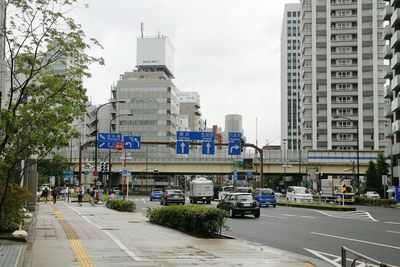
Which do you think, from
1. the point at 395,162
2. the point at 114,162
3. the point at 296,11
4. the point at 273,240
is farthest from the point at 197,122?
the point at 273,240

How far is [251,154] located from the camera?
84375 millimetres

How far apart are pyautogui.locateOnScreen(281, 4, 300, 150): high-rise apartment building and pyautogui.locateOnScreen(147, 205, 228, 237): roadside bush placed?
554 feet

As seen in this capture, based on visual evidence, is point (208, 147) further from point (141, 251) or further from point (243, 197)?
point (141, 251)

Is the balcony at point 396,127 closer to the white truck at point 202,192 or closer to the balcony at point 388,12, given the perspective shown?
the balcony at point 388,12

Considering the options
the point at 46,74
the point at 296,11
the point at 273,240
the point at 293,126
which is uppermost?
the point at 296,11

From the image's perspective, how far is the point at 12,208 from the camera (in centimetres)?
1883

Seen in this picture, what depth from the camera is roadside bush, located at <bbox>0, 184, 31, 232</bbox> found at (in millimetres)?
17938

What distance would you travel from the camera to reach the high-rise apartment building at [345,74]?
12000 centimetres

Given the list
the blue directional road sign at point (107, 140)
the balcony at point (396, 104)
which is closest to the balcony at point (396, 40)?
the balcony at point (396, 104)

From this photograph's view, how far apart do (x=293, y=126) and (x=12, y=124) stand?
18077 centimetres

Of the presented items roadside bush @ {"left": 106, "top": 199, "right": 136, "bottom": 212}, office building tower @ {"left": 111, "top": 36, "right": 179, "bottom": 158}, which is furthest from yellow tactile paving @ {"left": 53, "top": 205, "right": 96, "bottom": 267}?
office building tower @ {"left": 111, "top": 36, "right": 179, "bottom": 158}

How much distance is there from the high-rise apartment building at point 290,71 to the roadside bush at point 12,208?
172 m

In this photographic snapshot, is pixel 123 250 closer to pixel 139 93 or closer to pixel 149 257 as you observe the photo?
pixel 149 257

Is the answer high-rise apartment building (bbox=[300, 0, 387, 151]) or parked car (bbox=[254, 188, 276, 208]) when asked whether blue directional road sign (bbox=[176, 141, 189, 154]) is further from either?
high-rise apartment building (bbox=[300, 0, 387, 151])
